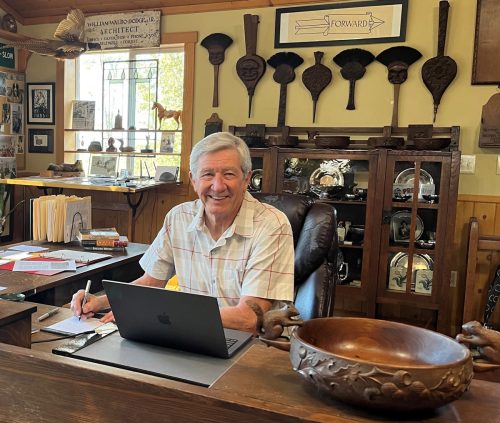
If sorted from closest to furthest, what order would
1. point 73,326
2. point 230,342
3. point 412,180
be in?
point 230,342 → point 73,326 → point 412,180

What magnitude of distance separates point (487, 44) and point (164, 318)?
10.4 ft

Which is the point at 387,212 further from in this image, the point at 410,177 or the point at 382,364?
the point at 382,364

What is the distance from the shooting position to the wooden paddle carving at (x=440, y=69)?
129 inches

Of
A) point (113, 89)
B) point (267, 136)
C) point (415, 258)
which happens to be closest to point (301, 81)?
point (267, 136)

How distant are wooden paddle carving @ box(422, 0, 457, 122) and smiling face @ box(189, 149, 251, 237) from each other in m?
2.27

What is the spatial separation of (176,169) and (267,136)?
2.78 ft

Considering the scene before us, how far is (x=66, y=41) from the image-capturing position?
263cm

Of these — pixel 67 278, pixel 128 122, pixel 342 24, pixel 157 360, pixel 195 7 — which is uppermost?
pixel 195 7

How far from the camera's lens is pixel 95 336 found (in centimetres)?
105

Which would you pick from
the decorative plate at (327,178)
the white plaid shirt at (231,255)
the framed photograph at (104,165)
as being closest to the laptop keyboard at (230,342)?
the white plaid shirt at (231,255)

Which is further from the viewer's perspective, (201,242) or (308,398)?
(201,242)

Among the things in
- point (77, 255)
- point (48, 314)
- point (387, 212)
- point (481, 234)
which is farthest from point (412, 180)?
point (48, 314)

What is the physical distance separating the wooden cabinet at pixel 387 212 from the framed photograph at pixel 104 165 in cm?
159

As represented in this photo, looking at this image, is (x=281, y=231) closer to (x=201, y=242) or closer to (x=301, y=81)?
(x=201, y=242)
